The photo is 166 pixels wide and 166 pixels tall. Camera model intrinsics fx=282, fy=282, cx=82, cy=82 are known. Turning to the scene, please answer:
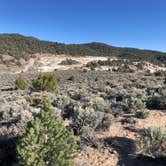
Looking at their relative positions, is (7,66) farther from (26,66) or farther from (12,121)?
(12,121)

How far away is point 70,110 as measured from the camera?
14000 mm

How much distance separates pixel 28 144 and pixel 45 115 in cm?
106

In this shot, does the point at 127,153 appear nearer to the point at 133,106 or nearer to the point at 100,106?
the point at 100,106

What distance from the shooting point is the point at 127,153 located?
31.9 ft

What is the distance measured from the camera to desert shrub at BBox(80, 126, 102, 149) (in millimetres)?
10027

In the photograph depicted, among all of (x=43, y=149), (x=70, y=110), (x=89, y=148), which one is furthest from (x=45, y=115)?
(x=70, y=110)

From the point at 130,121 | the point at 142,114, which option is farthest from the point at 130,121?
the point at 142,114

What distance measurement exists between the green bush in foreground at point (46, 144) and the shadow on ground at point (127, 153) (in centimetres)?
196

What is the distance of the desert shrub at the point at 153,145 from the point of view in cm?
948

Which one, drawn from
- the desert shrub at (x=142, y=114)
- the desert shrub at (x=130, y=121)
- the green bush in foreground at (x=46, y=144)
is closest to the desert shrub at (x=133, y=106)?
the desert shrub at (x=142, y=114)

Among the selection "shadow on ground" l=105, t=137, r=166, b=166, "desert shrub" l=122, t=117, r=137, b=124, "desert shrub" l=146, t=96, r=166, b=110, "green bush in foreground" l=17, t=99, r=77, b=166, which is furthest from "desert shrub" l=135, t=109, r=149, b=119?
"green bush in foreground" l=17, t=99, r=77, b=166

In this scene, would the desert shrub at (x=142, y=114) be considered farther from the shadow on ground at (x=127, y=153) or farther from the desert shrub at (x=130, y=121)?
the shadow on ground at (x=127, y=153)

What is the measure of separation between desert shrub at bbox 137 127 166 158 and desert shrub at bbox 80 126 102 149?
146 cm

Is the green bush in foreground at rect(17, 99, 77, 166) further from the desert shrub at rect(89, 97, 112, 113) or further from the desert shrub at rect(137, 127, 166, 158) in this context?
the desert shrub at rect(89, 97, 112, 113)
